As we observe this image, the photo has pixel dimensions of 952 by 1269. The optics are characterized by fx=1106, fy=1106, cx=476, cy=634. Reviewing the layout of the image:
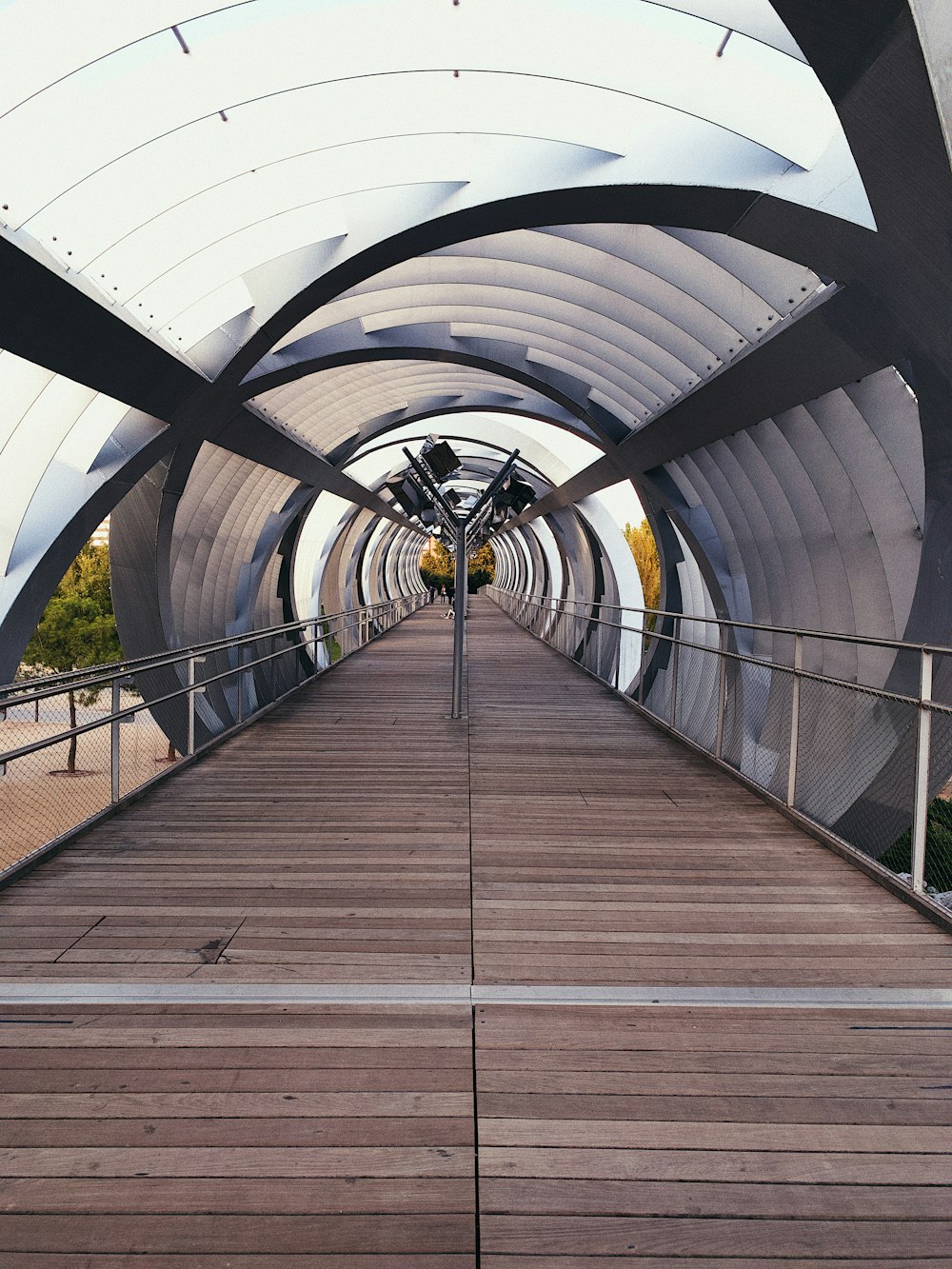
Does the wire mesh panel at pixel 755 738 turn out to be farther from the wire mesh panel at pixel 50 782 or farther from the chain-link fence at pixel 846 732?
the wire mesh panel at pixel 50 782

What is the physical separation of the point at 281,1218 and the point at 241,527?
20453 millimetres

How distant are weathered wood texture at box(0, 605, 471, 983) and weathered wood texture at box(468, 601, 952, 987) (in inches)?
9.6

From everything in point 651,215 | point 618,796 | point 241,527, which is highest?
point 651,215

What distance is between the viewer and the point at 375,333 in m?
14.6

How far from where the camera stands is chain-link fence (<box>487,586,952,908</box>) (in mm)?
4965

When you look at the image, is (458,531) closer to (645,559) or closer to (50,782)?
(50,782)

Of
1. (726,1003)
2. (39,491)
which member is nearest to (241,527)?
(39,491)

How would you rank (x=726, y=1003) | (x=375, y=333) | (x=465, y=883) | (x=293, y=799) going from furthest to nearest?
(x=375, y=333) → (x=293, y=799) → (x=465, y=883) → (x=726, y=1003)

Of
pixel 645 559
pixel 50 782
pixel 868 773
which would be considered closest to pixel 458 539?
pixel 868 773

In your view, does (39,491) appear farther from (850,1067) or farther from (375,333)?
(850,1067)

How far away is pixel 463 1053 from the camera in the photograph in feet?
10.2

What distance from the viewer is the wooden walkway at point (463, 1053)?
2.30 metres

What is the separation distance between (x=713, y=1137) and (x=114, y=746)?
4.31 metres

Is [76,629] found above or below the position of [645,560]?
below
